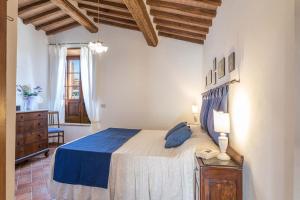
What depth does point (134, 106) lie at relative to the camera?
5.84 metres

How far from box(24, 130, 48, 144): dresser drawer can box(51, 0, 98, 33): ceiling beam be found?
8.27 ft

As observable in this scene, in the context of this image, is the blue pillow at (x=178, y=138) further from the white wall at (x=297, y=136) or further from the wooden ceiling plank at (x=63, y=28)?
the wooden ceiling plank at (x=63, y=28)

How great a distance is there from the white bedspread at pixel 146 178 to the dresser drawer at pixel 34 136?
211 centimetres

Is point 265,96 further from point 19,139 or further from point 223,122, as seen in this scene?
point 19,139

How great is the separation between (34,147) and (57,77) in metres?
2.14

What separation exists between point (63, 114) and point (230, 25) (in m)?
4.98

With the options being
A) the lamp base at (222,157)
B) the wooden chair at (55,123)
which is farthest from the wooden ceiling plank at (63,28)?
the lamp base at (222,157)

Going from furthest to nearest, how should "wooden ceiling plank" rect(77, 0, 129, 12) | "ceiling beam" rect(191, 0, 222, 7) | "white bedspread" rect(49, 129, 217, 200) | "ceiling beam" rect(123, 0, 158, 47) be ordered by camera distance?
"wooden ceiling plank" rect(77, 0, 129, 12), "ceiling beam" rect(123, 0, 158, 47), "ceiling beam" rect(191, 0, 222, 7), "white bedspread" rect(49, 129, 217, 200)

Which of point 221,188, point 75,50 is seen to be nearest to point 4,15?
point 221,188

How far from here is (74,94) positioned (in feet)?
20.7

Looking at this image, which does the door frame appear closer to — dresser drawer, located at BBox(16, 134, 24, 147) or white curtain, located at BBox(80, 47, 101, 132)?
dresser drawer, located at BBox(16, 134, 24, 147)

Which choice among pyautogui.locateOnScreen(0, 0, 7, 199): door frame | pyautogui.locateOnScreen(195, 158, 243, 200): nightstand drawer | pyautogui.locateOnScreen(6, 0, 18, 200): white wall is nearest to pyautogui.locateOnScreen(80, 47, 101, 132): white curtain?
pyautogui.locateOnScreen(195, 158, 243, 200): nightstand drawer

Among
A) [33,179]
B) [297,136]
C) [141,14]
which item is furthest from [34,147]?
[297,136]

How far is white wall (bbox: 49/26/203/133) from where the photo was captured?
5609 mm
